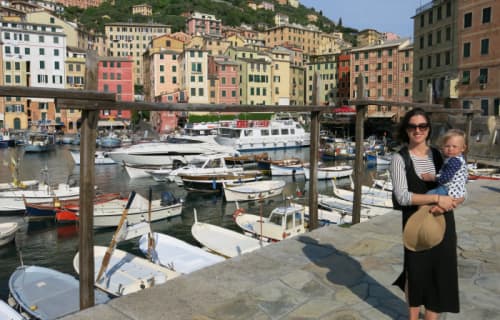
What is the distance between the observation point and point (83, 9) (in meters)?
139

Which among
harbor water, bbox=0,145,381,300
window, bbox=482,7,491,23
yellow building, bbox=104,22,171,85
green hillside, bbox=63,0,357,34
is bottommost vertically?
harbor water, bbox=0,145,381,300

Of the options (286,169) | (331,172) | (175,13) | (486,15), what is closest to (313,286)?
(331,172)

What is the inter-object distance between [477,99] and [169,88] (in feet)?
162

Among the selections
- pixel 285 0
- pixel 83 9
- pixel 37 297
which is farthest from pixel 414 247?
pixel 285 0

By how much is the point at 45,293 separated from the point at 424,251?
9934 millimetres

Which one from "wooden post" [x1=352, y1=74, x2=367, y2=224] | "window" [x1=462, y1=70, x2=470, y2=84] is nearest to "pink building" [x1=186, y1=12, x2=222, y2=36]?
"window" [x1=462, y1=70, x2=470, y2=84]

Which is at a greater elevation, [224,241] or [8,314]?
[8,314]

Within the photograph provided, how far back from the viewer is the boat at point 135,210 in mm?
18719

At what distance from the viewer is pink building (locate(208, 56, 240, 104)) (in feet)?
240

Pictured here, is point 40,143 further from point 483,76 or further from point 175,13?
point 175,13

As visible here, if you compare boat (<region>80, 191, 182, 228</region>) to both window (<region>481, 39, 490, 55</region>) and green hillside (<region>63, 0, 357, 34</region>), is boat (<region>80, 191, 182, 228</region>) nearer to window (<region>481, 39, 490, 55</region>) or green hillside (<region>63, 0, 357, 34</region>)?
window (<region>481, 39, 490, 55</region>)

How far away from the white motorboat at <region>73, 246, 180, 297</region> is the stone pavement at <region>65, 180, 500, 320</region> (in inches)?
214

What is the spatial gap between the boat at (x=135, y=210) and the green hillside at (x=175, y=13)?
10826 cm

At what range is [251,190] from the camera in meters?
25.0
